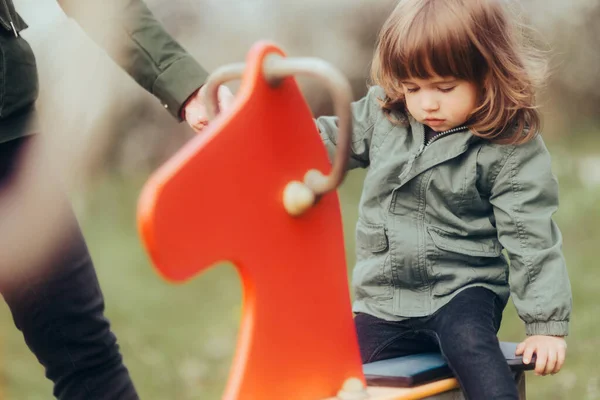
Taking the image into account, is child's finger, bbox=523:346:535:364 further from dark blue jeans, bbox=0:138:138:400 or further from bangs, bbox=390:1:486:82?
dark blue jeans, bbox=0:138:138:400

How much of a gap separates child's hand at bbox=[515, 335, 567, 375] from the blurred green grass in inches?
48.0

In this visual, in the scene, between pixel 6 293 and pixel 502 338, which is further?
pixel 502 338

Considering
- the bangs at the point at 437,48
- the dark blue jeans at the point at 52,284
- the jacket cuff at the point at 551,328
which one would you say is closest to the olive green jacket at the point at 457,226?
the jacket cuff at the point at 551,328

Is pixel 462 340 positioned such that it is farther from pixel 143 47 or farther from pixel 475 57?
pixel 143 47

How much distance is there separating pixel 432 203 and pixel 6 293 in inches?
25.2

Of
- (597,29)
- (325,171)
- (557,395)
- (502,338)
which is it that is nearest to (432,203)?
(325,171)

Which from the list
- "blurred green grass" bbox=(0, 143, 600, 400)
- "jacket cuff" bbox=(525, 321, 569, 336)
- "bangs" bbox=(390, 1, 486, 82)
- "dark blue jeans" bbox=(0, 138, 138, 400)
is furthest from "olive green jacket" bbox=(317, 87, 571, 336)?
"blurred green grass" bbox=(0, 143, 600, 400)

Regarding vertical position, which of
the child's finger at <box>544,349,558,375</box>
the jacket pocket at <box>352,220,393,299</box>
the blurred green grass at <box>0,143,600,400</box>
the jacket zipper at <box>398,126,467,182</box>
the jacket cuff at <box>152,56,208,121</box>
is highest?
the jacket cuff at <box>152,56,208,121</box>

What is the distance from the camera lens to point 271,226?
1079mm

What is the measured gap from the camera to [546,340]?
1.35m

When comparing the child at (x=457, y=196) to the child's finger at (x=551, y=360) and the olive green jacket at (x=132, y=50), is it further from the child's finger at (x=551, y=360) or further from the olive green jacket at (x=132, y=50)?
the olive green jacket at (x=132, y=50)

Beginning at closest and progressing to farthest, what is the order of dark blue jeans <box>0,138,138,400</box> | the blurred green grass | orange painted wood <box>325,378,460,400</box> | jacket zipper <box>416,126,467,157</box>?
orange painted wood <box>325,378,460,400</box> → dark blue jeans <box>0,138,138,400</box> → jacket zipper <box>416,126,467,157</box> → the blurred green grass

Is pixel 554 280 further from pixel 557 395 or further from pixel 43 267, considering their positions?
pixel 557 395

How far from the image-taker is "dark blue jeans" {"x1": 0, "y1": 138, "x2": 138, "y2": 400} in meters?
1.31
